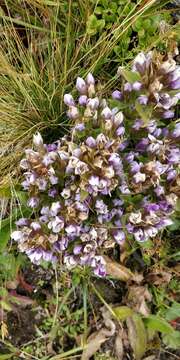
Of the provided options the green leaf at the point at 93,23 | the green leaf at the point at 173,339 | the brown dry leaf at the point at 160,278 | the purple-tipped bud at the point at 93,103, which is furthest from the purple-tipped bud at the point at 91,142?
the green leaf at the point at 173,339

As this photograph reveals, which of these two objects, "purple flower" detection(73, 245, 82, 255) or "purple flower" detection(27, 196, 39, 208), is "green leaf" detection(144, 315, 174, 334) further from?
"purple flower" detection(27, 196, 39, 208)

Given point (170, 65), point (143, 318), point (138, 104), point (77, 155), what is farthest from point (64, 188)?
point (143, 318)

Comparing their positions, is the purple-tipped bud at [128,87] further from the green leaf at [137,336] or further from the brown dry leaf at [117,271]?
the green leaf at [137,336]

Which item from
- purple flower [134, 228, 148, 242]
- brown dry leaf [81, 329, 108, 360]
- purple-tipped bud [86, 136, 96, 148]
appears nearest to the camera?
purple-tipped bud [86, 136, 96, 148]

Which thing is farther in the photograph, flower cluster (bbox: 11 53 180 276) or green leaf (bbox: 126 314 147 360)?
green leaf (bbox: 126 314 147 360)

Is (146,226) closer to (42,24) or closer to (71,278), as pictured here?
(71,278)

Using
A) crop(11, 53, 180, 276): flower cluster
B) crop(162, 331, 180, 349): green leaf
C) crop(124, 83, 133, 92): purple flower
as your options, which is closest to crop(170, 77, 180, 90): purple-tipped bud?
crop(11, 53, 180, 276): flower cluster

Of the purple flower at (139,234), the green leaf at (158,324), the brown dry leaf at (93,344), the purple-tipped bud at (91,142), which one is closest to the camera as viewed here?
the purple-tipped bud at (91,142)
